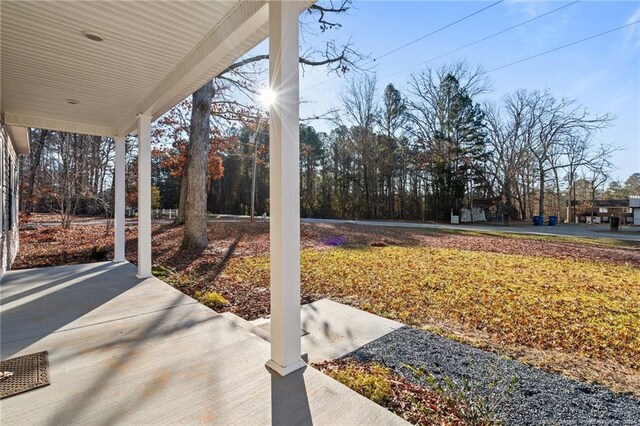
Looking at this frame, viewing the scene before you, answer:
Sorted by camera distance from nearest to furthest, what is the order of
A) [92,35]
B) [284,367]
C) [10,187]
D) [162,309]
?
[284,367], [92,35], [162,309], [10,187]

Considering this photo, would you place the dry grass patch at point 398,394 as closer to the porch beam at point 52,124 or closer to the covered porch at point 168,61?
the covered porch at point 168,61

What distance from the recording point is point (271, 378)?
2.03m

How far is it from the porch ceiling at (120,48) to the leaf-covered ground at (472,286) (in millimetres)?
2682

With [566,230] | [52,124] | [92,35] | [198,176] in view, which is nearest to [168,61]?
[92,35]

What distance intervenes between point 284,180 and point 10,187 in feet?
21.0

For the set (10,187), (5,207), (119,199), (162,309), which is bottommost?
(162,309)

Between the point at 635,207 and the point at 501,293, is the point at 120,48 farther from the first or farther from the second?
the point at 635,207

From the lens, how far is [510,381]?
2.19 metres

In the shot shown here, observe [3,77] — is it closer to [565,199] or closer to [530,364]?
[530,364]

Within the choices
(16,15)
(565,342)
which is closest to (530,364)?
(565,342)

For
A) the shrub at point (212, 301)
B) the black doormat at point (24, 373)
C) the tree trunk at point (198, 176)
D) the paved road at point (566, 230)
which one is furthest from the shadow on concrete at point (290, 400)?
the paved road at point (566, 230)

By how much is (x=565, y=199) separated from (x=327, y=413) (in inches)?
1269

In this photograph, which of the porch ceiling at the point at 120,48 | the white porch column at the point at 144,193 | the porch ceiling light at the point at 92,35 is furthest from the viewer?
the white porch column at the point at 144,193

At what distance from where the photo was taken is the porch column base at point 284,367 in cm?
208
